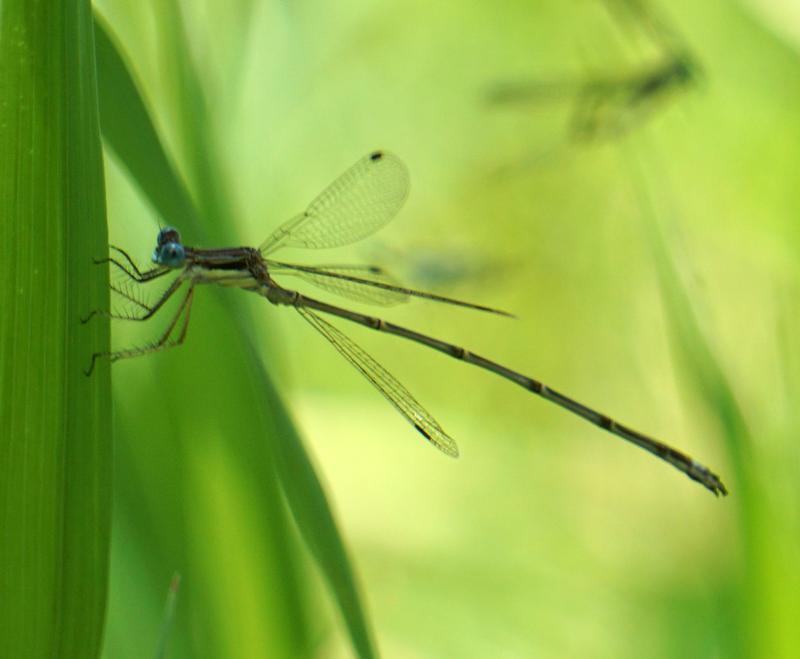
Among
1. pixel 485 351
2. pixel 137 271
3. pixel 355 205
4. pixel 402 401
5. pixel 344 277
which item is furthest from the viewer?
pixel 485 351

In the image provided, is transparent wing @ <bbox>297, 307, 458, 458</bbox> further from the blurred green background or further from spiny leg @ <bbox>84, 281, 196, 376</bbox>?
spiny leg @ <bbox>84, 281, 196, 376</bbox>

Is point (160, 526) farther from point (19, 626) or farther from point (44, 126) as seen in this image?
point (44, 126)

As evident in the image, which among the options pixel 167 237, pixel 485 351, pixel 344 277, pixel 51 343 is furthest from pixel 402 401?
pixel 485 351

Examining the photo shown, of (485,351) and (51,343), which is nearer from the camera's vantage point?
(51,343)

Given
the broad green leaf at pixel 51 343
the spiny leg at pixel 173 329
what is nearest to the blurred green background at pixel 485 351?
the spiny leg at pixel 173 329

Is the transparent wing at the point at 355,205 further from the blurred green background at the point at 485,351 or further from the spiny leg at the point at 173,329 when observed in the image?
the spiny leg at the point at 173,329

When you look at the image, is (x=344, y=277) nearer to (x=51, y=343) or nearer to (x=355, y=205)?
(x=355, y=205)

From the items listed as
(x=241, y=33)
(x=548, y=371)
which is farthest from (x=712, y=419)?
(x=548, y=371)
